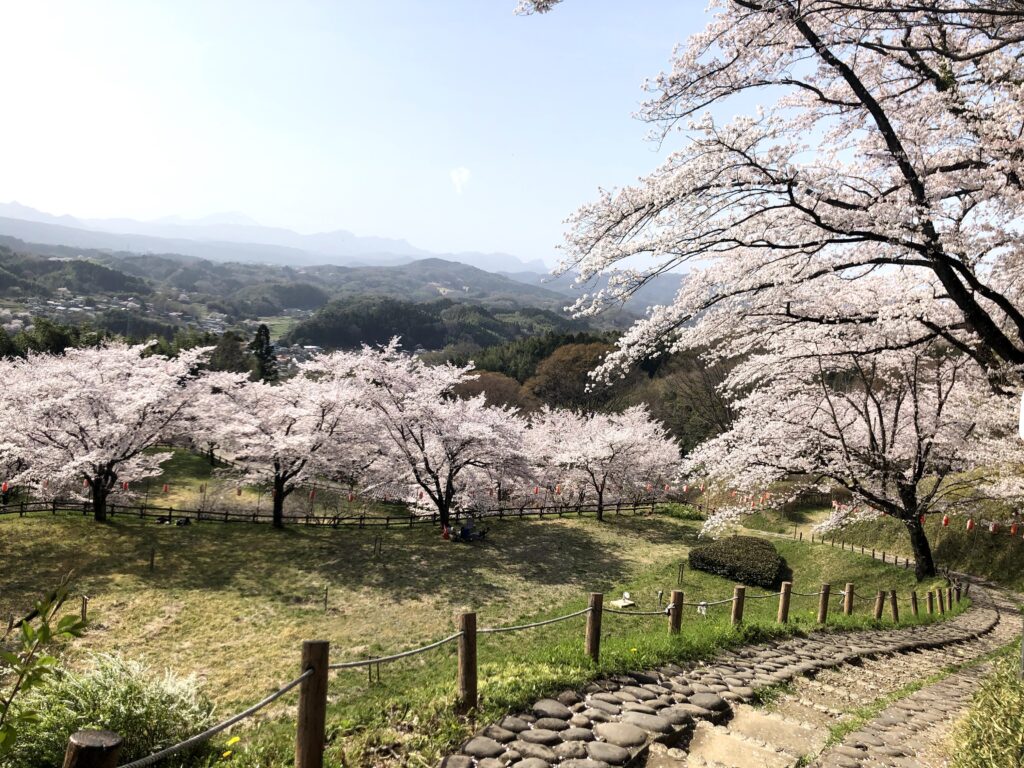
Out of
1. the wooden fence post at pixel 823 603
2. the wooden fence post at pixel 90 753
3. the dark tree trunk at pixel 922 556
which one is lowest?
the dark tree trunk at pixel 922 556

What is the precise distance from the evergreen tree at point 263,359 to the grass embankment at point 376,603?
41610 mm

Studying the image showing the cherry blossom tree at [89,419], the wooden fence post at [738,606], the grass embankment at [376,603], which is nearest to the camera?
the grass embankment at [376,603]

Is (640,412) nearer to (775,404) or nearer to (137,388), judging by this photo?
(775,404)

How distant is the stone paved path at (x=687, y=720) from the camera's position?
5.00 m

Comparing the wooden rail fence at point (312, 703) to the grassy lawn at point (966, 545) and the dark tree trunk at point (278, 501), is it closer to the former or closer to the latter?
the grassy lawn at point (966, 545)

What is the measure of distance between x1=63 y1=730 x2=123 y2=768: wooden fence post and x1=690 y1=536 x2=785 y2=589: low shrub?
20.0 m

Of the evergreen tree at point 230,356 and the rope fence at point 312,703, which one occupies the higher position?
the rope fence at point 312,703

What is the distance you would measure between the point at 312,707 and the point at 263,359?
65472mm

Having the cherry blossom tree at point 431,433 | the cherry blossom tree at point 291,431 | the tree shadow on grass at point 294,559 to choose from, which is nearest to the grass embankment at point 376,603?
the tree shadow on grass at point 294,559

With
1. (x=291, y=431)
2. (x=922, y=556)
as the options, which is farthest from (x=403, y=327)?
(x=922, y=556)

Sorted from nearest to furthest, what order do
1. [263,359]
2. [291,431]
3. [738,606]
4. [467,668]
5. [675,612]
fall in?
1. [467,668]
2. [675,612]
3. [738,606]
4. [291,431]
5. [263,359]

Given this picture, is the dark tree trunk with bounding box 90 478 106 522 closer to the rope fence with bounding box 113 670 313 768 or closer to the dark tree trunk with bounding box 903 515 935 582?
the rope fence with bounding box 113 670 313 768

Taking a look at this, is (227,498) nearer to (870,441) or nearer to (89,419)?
(89,419)

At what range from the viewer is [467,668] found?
5672mm
